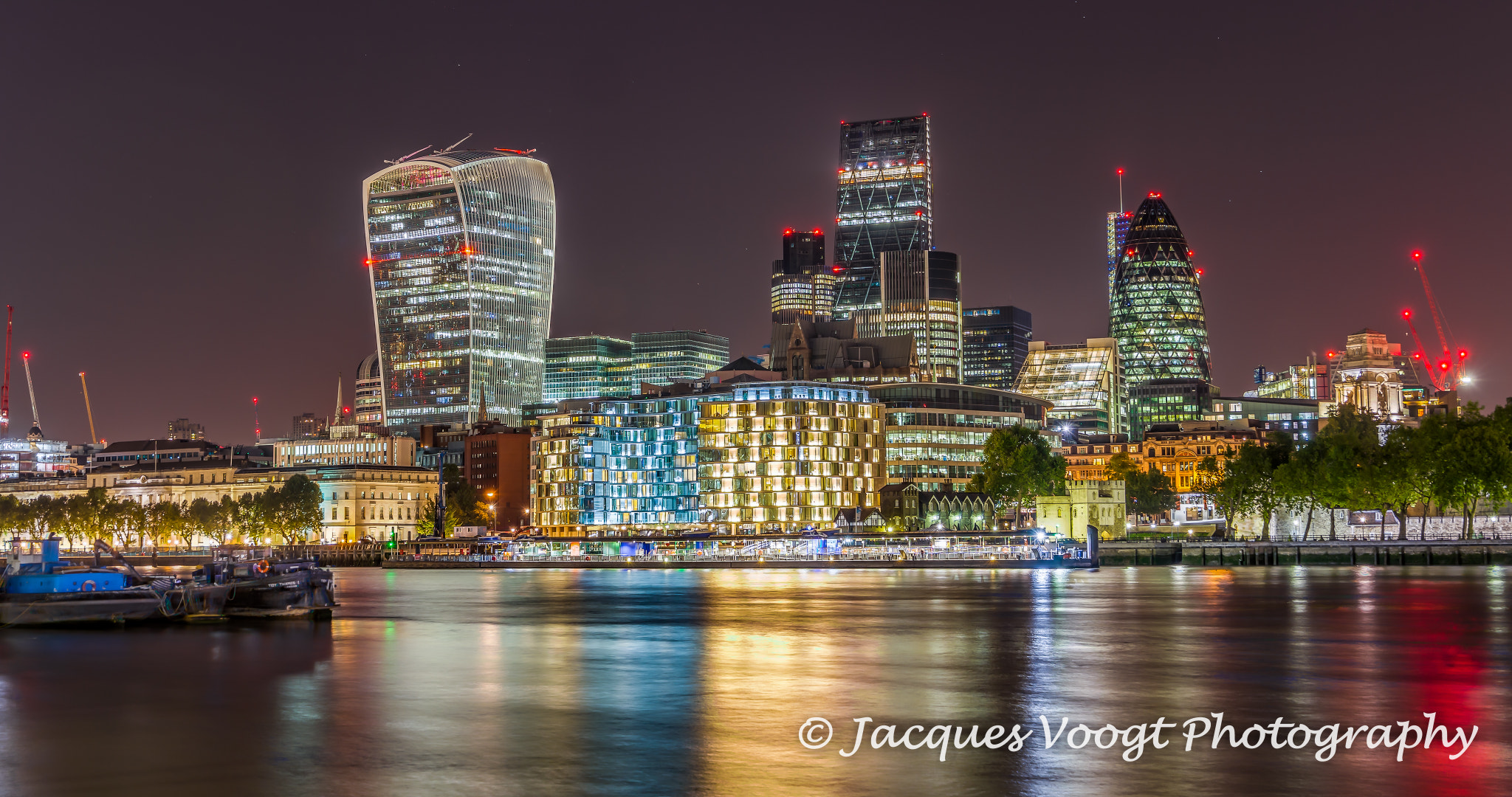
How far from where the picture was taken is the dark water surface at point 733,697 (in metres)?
27.8

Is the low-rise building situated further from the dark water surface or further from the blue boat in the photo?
the blue boat

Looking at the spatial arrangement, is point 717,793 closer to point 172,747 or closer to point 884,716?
point 884,716

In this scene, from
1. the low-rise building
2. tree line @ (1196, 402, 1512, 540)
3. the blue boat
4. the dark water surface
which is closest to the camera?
the dark water surface

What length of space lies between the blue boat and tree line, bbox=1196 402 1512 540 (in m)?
117

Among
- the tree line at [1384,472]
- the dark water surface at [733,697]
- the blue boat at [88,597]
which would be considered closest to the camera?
the dark water surface at [733,697]

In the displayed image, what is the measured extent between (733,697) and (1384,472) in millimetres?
128854

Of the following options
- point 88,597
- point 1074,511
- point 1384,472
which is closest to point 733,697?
point 88,597

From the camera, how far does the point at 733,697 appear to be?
131 feet

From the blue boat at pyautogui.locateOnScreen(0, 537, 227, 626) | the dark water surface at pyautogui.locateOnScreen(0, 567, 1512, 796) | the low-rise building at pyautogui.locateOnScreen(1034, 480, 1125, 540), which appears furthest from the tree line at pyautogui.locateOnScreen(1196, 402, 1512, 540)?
the blue boat at pyautogui.locateOnScreen(0, 537, 227, 626)

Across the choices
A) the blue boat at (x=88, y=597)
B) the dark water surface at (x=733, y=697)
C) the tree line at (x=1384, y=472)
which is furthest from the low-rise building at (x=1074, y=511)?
the blue boat at (x=88, y=597)

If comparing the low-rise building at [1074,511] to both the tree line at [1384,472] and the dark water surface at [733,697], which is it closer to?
the tree line at [1384,472]

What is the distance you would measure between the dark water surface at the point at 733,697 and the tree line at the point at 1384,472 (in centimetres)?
6294

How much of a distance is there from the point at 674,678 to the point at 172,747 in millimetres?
16727

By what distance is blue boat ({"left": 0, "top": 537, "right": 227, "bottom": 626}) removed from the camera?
244 feet
